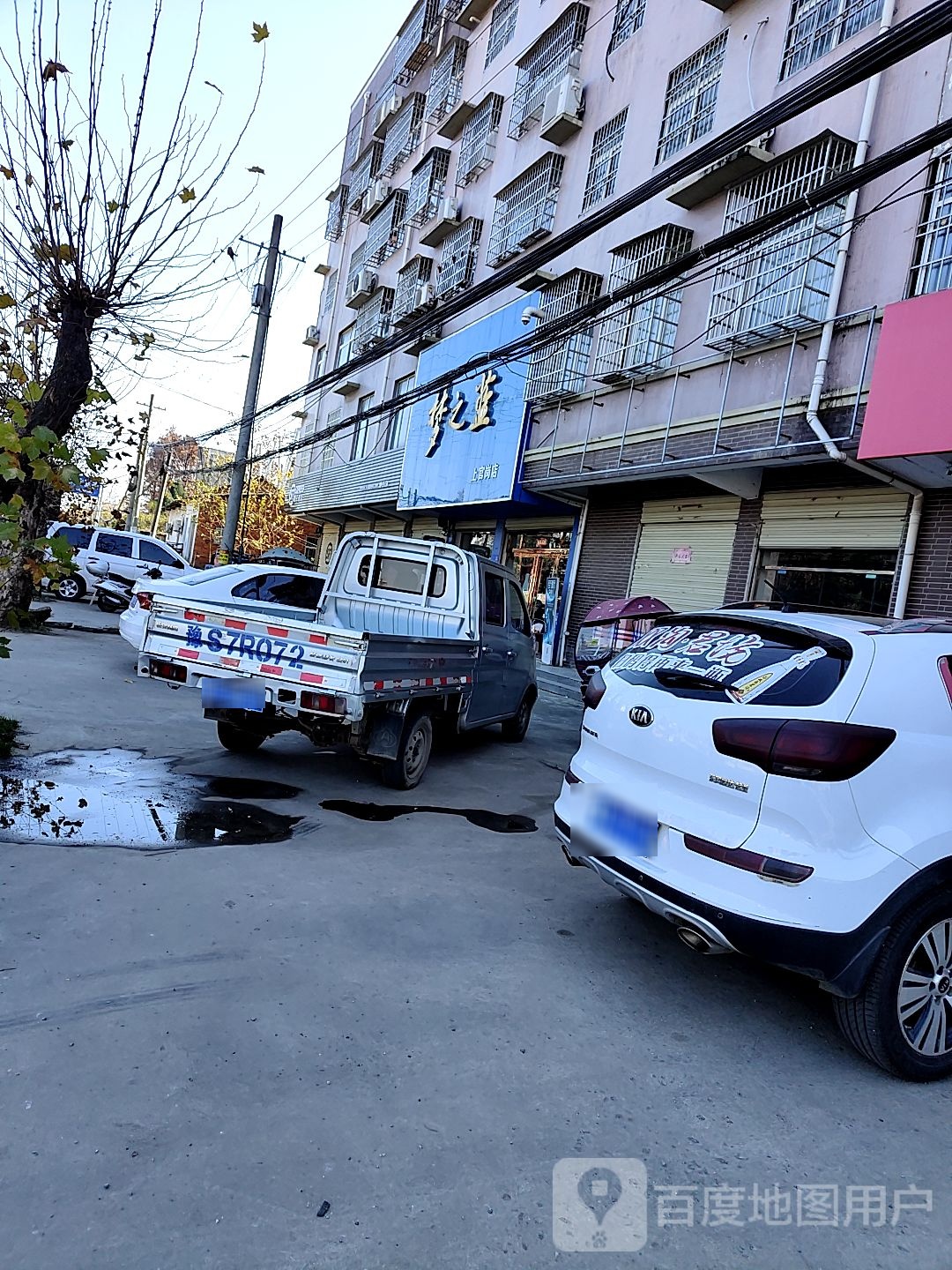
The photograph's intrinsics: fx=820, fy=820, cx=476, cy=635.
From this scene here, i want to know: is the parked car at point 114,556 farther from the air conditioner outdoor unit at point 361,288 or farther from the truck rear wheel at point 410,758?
the truck rear wheel at point 410,758

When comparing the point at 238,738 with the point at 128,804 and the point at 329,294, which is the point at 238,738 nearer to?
the point at 128,804

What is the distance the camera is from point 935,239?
9.65 m

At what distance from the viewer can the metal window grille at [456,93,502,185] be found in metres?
21.7

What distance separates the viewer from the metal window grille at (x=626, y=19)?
15922 mm

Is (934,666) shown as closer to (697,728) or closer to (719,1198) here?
(697,728)

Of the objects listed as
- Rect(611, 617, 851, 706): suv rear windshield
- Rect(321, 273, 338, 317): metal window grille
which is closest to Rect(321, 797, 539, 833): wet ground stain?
Rect(611, 617, 851, 706): suv rear windshield

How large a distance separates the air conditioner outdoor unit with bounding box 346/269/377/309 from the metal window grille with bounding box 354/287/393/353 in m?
0.25

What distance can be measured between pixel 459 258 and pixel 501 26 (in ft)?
20.3

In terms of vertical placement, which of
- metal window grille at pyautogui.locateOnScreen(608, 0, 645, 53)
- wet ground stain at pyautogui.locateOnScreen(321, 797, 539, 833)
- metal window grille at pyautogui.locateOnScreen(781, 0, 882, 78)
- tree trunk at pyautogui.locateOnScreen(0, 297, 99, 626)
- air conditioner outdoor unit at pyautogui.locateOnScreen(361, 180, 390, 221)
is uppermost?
air conditioner outdoor unit at pyautogui.locateOnScreen(361, 180, 390, 221)

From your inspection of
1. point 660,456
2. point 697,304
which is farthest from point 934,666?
point 697,304

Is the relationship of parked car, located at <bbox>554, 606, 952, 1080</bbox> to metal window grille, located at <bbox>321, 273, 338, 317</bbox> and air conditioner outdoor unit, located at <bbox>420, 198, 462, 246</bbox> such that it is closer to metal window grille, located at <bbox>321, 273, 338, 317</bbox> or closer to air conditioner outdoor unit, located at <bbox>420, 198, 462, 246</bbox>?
air conditioner outdoor unit, located at <bbox>420, 198, 462, 246</bbox>

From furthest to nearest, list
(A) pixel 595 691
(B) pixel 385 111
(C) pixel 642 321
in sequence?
1. (B) pixel 385 111
2. (C) pixel 642 321
3. (A) pixel 595 691

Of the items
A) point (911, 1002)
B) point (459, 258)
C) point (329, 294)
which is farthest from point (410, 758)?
point (329, 294)

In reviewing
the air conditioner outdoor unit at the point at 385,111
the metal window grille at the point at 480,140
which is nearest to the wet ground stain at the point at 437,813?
the metal window grille at the point at 480,140
